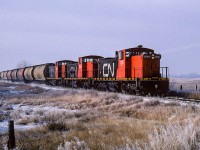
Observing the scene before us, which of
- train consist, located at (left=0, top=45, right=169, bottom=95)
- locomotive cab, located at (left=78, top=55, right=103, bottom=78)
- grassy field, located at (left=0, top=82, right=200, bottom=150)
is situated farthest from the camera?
locomotive cab, located at (left=78, top=55, right=103, bottom=78)

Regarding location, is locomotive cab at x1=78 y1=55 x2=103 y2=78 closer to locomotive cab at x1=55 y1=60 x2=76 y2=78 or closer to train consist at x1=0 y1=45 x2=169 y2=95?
train consist at x1=0 y1=45 x2=169 y2=95

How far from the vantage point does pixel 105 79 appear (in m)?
26.5

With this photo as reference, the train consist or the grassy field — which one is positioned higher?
the train consist

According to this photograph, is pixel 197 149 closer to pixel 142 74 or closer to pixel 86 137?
pixel 86 137

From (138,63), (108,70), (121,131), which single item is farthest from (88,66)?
(121,131)

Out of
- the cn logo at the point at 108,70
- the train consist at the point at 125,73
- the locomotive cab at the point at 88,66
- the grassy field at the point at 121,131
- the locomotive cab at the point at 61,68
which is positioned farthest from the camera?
the locomotive cab at the point at 61,68

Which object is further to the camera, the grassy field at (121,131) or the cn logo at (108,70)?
the cn logo at (108,70)

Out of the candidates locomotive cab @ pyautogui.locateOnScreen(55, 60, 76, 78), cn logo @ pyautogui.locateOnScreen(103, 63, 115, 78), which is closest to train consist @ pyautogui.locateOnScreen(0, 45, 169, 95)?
cn logo @ pyautogui.locateOnScreen(103, 63, 115, 78)

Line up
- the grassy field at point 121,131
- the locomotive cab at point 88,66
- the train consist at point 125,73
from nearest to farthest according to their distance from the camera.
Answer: the grassy field at point 121,131
the train consist at point 125,73
the locomotive cab at point 88,66

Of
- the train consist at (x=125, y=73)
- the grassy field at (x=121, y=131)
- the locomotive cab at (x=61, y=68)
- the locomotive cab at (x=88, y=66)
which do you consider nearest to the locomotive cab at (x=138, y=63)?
the train consist at (x=125, y=73)

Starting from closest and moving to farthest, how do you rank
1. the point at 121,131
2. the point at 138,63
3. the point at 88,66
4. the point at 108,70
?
the point at 121,131, the point at 138,63, the point at 108,70, the point at 88,66

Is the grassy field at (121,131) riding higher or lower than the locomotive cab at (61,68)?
lower

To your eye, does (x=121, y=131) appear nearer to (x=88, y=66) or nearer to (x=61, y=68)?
(x=88, y=66)

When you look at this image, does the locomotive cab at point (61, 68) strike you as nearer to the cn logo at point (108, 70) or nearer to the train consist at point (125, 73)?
the train consist at point (125, 73)
